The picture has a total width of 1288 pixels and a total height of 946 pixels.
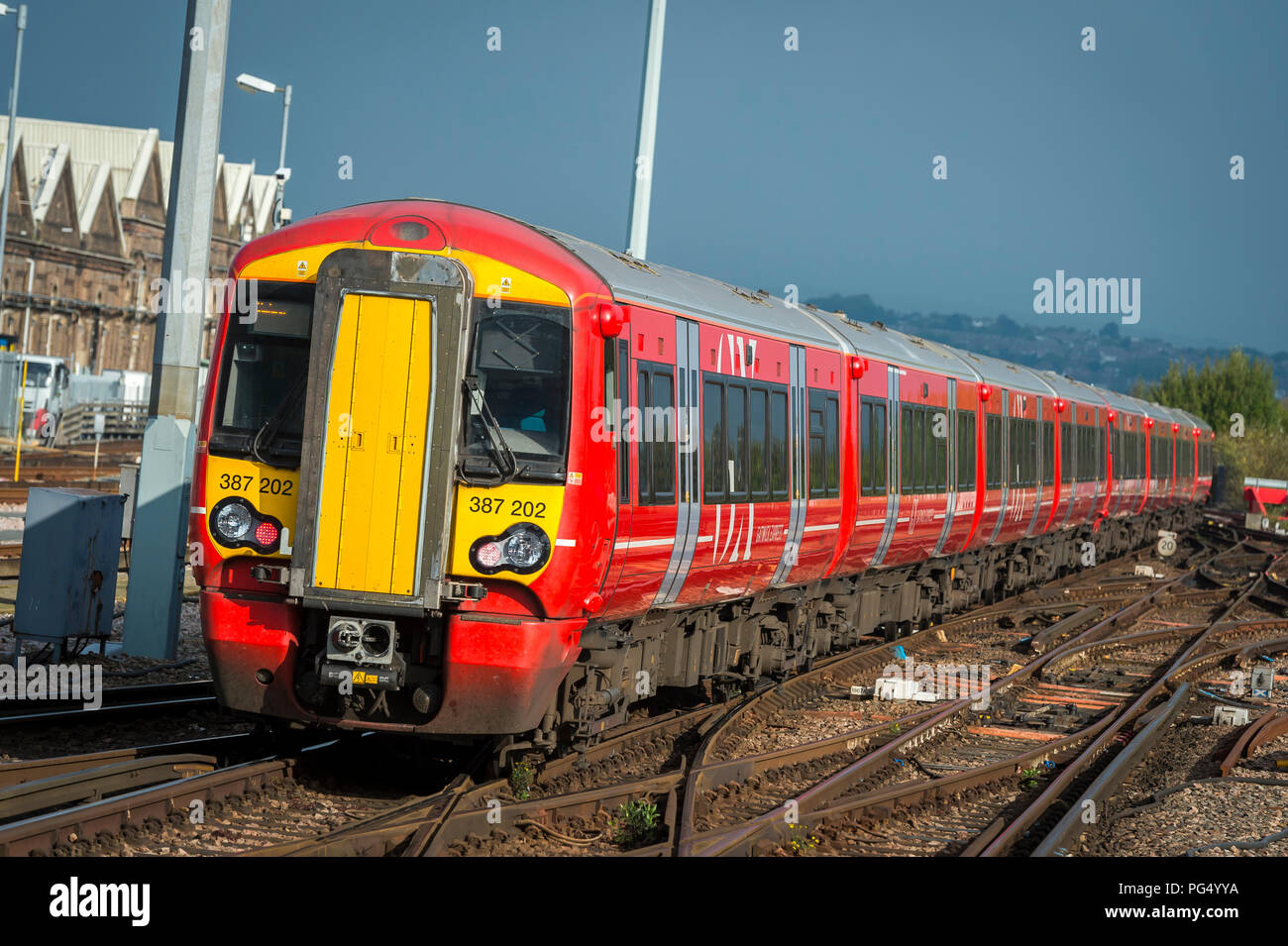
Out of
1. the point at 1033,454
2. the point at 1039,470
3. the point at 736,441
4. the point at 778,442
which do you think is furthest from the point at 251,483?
the point at 1039,470

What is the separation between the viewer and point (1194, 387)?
9250 cm

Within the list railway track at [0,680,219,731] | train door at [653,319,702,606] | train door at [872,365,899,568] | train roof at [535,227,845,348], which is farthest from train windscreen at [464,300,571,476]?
train door at [872,365,899,568]

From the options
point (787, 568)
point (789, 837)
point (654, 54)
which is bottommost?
point (789, 837)

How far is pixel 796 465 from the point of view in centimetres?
1279

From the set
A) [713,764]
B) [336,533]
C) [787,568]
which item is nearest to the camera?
[336,533]

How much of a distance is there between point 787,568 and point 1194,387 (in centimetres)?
8641

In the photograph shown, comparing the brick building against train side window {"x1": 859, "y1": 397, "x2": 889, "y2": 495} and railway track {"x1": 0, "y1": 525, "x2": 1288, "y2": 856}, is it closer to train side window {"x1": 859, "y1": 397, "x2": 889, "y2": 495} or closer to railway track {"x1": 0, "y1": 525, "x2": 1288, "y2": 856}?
train side window {"x1": 859, "y1": 397, "x2": 889, "y2": 495}

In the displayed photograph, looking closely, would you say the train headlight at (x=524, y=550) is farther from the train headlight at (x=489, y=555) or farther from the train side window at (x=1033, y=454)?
the train side window at (x=1033, y=454)

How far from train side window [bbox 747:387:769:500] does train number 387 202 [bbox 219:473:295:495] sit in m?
4.21

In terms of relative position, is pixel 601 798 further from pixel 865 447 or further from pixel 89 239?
pixel 89 239

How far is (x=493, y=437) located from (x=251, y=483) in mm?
1478

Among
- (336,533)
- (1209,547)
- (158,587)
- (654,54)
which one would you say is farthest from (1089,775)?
(1209,547)

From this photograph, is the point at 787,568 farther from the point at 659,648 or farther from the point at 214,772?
the point at 214,772

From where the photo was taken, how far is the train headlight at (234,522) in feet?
28.1
